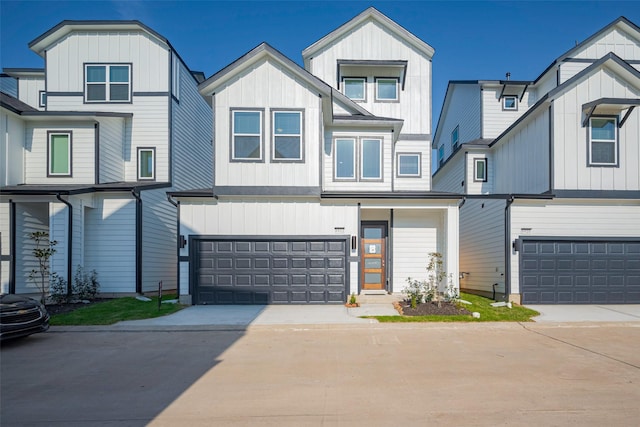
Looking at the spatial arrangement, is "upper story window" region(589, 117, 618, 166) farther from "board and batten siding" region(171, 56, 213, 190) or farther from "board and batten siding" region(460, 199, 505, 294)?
"board and batten siding" region(171, 56, 213, 190)

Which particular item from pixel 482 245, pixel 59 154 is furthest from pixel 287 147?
pixel 59 154

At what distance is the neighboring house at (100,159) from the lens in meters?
14.2

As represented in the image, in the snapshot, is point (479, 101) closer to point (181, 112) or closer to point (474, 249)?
point (474, 249)

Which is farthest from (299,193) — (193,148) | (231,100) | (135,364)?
(193,148)

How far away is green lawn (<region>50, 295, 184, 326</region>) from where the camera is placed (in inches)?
421

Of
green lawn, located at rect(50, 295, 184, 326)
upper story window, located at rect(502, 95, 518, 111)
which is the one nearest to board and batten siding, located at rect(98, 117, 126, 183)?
green lawn, located at rect(50, 295, 184, 326)

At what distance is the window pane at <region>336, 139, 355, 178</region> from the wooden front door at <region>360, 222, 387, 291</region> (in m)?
2.05

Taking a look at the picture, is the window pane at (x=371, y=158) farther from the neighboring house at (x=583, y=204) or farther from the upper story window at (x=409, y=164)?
the neighboring house at (x=583, y=204)

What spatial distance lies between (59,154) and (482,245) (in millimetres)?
17234

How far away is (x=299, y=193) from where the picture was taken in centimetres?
1323

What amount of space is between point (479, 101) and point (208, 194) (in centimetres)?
1471

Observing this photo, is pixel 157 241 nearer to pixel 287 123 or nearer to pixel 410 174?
pixel 287 123

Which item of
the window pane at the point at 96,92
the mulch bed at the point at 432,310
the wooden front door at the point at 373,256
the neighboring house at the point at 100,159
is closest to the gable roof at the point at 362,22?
the neighboring house at the point at 100,159

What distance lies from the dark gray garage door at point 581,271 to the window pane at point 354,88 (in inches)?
362
